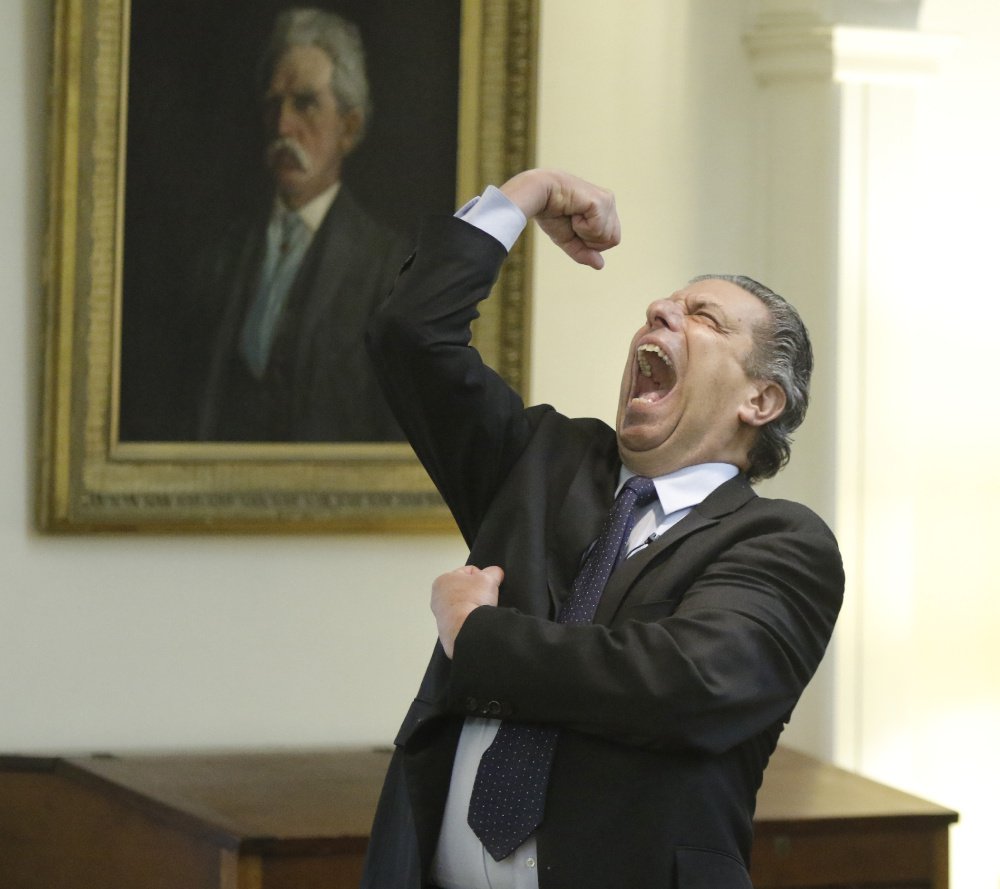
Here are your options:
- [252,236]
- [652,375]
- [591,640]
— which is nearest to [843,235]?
[252,236]

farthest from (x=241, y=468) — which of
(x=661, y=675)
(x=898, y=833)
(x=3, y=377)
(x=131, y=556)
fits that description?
(x=661, y=675)

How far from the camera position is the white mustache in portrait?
4.60 m

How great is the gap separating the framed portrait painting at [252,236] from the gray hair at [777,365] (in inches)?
75.3

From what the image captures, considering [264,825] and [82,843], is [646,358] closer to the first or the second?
[264,825]

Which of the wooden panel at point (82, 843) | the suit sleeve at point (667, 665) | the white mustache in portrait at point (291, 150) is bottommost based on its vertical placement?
the wooden panel at point (82, 843)

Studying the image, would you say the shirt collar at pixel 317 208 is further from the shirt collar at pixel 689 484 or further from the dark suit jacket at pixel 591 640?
the shirt collar at pixel 689 484

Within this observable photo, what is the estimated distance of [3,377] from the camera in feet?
14.5

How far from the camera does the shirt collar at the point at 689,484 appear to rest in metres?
2.77

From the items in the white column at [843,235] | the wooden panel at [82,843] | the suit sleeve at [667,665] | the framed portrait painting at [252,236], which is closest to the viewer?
the suit sleeve at [667,665]

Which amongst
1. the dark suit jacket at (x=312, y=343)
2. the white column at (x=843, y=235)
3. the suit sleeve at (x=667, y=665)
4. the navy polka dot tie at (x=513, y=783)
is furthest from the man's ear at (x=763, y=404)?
the white column at (x=843, y=235)

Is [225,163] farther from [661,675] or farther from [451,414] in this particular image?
[661,675]

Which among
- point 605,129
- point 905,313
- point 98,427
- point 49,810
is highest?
point 605,129

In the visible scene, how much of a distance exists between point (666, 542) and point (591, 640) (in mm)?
281

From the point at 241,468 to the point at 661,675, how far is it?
2.40m
